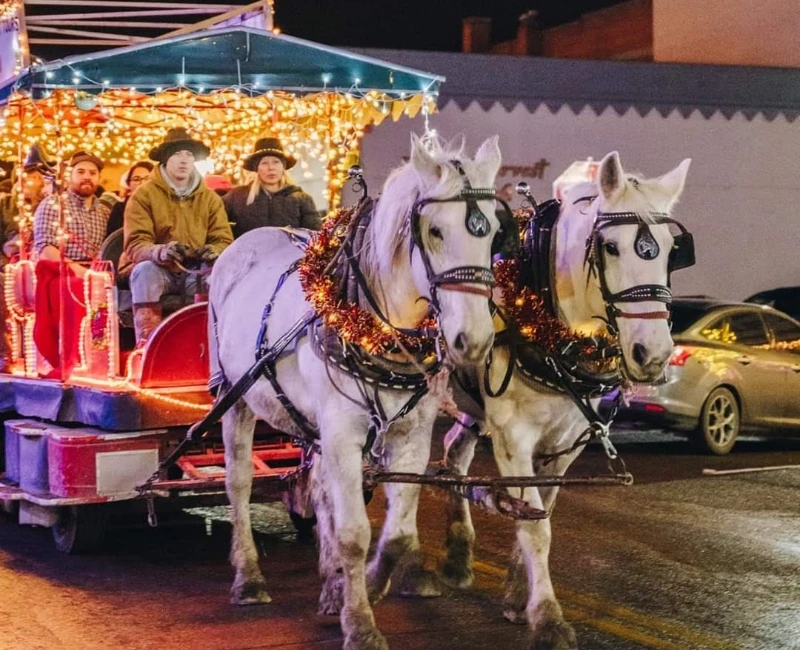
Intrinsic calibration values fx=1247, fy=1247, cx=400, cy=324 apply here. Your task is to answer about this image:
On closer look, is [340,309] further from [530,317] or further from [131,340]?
[131,340]

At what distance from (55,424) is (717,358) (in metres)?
7.16

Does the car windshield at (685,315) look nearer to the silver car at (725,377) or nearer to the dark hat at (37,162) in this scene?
the silver car at (725,377)

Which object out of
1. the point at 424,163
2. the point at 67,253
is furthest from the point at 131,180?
the point at 424,163

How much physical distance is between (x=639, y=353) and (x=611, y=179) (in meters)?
0.81

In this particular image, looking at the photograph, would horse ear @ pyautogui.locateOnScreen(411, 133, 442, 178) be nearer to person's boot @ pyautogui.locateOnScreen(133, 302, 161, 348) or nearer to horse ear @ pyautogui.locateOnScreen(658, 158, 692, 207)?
horse ear @ pyautogui.locateOnScreen(658, 158, 692, 207)

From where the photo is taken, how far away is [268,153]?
912 cm

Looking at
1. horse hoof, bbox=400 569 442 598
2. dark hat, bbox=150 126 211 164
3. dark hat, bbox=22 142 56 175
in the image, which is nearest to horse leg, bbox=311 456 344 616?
horse hoof, bbox=400 569 442 598

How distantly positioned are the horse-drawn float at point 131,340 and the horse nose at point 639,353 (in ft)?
9.82

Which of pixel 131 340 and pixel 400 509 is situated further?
pixel 131 340

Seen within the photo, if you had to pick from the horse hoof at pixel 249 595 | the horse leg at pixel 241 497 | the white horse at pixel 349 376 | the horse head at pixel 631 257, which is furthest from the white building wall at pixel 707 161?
the horse head at pixel 631 257

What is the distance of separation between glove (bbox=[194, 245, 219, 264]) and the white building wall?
10.3m

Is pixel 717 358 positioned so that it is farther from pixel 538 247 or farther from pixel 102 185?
pixel 538 247

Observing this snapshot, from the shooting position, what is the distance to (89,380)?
8.24m

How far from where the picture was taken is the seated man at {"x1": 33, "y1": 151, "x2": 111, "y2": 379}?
8375 millimetres
